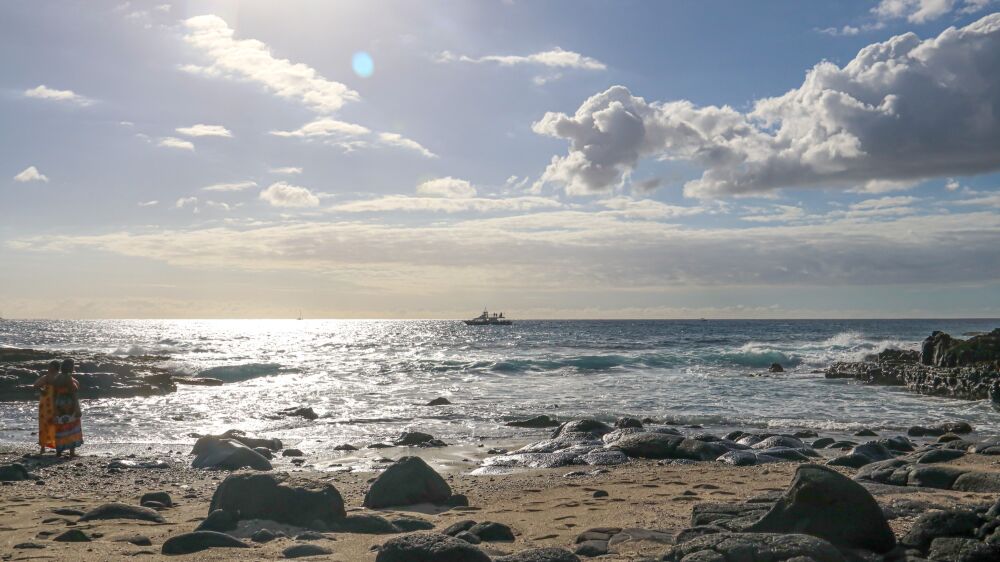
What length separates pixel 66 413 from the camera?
44.6 ft

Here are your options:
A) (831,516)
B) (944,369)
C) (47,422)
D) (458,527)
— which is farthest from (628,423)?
(944,369)

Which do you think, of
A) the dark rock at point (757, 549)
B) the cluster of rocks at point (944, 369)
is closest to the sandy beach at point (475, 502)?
the dark rock at point (757, 549)

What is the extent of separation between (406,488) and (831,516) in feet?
16.7

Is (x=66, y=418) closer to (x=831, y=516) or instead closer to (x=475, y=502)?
(x=475, y=502)

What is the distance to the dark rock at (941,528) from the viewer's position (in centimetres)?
587

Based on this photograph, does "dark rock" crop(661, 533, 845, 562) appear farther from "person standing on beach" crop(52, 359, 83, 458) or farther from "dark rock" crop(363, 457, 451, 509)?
"person standing on beach" crop(52, 359, 83, 458)

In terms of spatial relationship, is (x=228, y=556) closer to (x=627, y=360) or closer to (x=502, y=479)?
(x=502, y=479)

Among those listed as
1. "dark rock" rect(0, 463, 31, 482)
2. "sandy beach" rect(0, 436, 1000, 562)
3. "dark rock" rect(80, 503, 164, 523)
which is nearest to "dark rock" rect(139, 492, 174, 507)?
"sandy beach" rect(0, 436, 1000, 562)

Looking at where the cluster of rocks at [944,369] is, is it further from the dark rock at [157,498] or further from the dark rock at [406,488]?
the dark rock at [157,498]

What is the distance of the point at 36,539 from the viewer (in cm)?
714

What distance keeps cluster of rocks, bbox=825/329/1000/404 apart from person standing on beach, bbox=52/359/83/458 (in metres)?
24.6

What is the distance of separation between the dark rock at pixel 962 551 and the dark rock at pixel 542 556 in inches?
107

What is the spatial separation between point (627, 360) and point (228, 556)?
131 ft

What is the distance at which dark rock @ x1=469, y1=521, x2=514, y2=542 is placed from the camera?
722 cm
